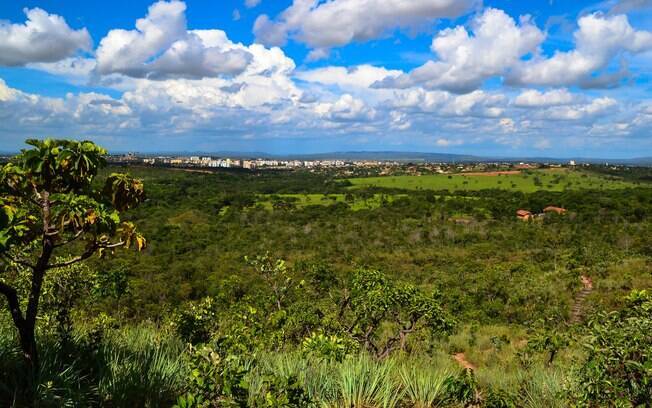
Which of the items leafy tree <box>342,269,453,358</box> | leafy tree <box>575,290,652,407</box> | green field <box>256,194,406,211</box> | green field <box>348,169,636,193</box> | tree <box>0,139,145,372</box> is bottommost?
green field <box>256,194,406,211</box>

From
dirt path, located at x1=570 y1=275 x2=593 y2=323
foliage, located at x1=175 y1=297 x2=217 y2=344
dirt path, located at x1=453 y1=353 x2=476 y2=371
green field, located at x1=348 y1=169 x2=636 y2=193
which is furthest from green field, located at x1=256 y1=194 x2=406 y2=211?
foliage, located at x1=175 y1=297 x2=217 y2=344

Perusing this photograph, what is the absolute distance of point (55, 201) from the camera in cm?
402

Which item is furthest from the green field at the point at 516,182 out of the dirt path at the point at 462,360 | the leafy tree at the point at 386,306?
the leafy tree at the point at 386,306

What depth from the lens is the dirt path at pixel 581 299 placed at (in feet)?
77.5

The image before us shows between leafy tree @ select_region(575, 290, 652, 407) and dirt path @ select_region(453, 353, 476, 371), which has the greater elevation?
leafy tree @ select_region(575, 290, 652, 407)

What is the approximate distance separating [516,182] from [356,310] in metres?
115

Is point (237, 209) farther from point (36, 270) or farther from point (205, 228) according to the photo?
point (36, 270)

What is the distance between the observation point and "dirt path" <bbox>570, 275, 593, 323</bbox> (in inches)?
930

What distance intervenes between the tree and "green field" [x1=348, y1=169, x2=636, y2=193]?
109785 mm

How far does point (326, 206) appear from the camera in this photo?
86750mm

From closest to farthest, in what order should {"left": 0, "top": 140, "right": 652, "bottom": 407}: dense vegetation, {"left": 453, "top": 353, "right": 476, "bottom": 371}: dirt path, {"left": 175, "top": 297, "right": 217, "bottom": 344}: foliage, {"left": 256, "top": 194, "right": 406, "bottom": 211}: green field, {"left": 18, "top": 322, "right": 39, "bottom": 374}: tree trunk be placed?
{"left": 18, "top": 322, "right": 39, "bottom": 374}: tree trunk, {"left": 0, "top": 140, "right": 652, "bottom": 407}: dense vegetation, {"left": 175, "top": 297, "right": 217, "bottom": 344}: foliage, {"left": 453, "top": 353, "right": 476, "bottom": 371}: dirt path, {"left": 256, "top": 194, "right": 406, "bottom": 211}: green field

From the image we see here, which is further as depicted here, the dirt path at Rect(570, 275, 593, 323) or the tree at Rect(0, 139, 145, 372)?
the dirt path at Rect(570, 275, 593, 323)

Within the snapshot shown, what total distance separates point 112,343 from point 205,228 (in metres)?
58.9

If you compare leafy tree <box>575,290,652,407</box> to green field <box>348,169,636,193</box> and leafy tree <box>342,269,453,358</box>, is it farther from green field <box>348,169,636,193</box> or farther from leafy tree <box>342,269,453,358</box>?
green field <box>348,169,636,193</box>
